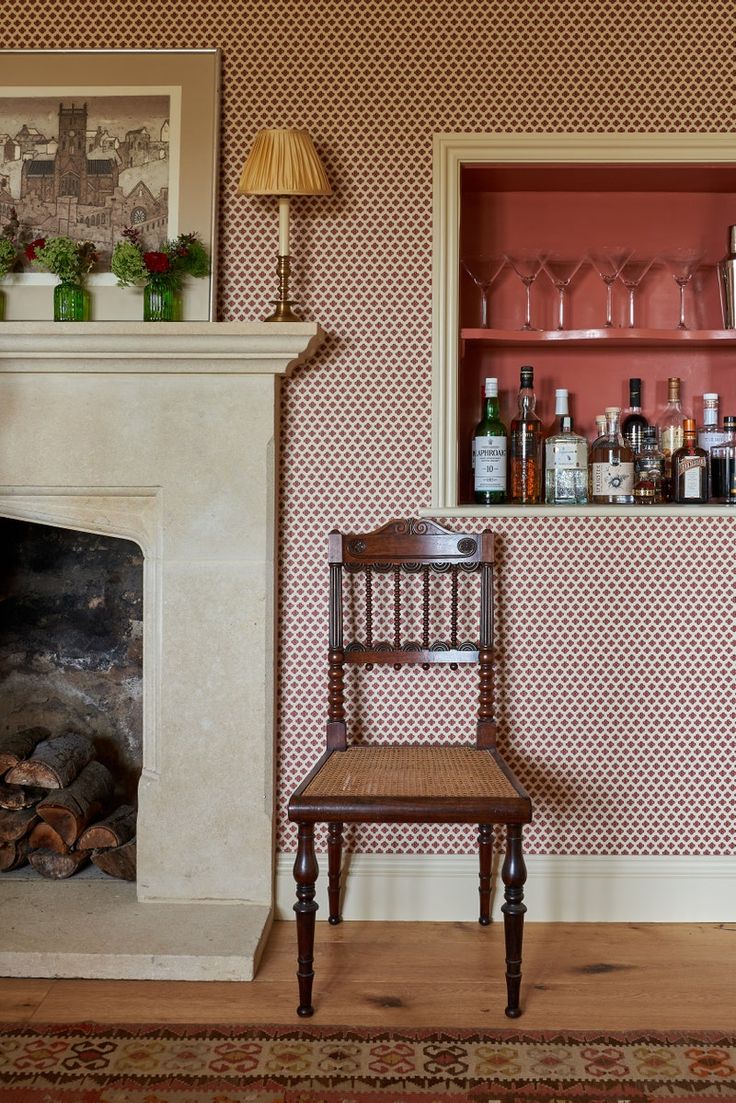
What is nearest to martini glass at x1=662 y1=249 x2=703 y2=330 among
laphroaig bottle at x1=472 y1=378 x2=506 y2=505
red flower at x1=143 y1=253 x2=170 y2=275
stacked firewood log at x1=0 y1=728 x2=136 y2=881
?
laphroaig bottle at x1=472 y1=378 x2=506 y2=505

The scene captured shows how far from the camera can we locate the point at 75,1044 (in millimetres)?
1913

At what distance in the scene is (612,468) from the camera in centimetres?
261

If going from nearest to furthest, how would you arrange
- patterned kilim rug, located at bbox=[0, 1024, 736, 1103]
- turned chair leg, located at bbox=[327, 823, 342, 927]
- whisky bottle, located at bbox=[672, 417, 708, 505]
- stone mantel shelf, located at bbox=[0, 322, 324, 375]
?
patterned kilim rug, located at bbox=[0, 1024, 736, 1103]
stone mantel shelf, located at bbox=[0, 322, 324, 375]
turned chair leg, located at bbox=[327, 823, 342, 927]
whisky bottle, located at bbox=[672, 417, 708, 505]

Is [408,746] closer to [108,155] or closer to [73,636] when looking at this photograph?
[73,636]

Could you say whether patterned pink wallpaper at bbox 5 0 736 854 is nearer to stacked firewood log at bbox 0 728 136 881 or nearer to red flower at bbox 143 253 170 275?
red flower at bbox 143 253 170 275

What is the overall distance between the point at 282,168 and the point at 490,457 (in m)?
0.88

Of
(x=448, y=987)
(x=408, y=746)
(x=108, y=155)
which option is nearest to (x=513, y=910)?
(x=448, y=987)

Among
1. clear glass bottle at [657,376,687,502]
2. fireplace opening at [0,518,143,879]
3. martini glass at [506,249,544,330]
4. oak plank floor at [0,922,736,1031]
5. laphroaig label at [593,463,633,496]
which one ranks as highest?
martini glass at [506,249,544,330]

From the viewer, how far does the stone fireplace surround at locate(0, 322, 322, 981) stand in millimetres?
2467

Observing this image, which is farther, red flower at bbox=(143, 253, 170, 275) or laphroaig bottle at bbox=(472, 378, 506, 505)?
laphroaig bottle at bbox=(472, 378, 506, 505)

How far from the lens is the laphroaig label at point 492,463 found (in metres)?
2.60

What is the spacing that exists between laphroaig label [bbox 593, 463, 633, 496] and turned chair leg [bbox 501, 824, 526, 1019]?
989mm

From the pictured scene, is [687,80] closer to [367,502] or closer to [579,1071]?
[367,502]

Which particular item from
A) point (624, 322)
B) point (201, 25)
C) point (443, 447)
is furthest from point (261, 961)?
point (201, 25)
